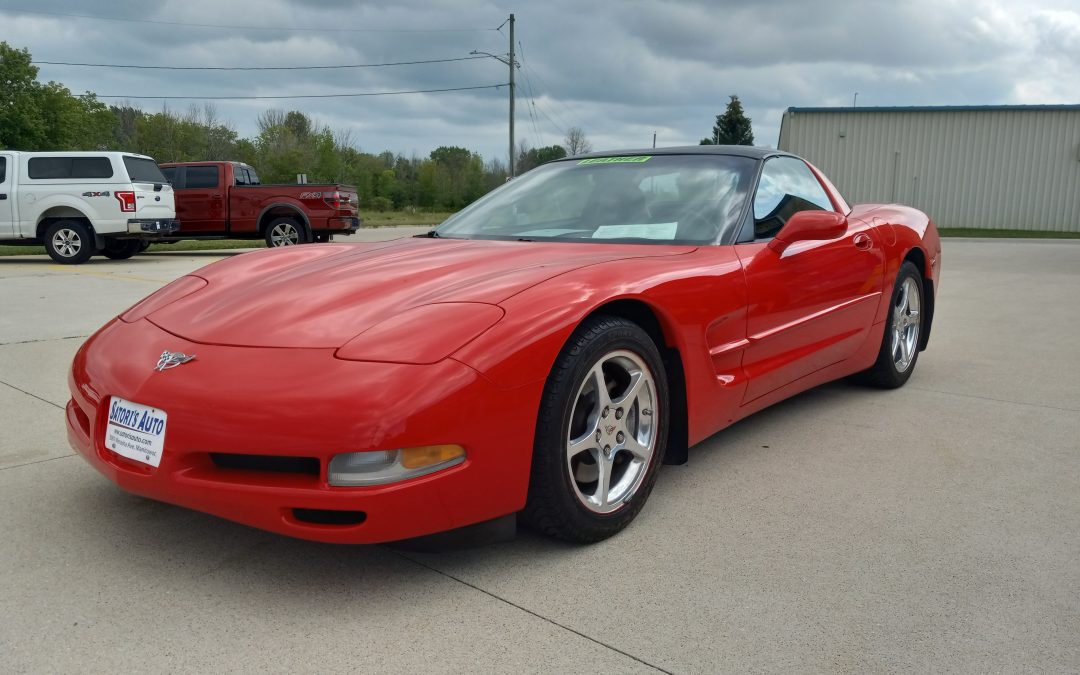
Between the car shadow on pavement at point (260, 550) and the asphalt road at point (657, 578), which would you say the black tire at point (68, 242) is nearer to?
the asphalt road at point (657, 578)

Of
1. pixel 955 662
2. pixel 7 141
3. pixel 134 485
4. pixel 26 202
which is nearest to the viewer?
pixel 955 662

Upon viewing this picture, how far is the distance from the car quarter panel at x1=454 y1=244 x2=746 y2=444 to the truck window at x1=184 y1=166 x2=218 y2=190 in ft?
45.2

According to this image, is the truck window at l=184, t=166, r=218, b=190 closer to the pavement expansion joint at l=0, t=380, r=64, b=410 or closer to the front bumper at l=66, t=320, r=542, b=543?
the pavement expansion joint at l=0, t=380, r=64, b=410

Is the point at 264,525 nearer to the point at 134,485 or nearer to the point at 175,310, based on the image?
the point at 134,485

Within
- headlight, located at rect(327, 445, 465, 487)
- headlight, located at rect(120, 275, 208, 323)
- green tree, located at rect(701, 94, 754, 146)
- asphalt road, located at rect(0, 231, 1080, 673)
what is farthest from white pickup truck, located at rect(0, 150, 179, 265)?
green tree, located at rect(701, 94, 754, 146)

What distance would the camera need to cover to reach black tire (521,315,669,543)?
2.33 meters

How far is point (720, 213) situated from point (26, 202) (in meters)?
12.8

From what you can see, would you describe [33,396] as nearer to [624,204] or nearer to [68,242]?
[624,204]

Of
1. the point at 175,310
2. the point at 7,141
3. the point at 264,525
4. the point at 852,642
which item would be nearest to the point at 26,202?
the point at 175,310

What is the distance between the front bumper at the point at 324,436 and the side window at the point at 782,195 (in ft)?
5.39

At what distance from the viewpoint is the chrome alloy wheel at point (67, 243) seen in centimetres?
1293

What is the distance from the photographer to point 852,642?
2.01 m

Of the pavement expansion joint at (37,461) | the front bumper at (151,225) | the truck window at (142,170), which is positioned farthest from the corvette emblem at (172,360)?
the truck window at (142,170)

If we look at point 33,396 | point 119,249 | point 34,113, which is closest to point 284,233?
point 119,249
